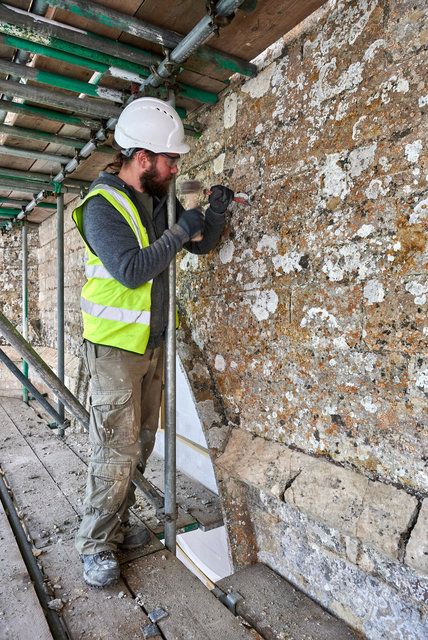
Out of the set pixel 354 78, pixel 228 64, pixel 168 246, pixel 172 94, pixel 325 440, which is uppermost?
pixel 228 64

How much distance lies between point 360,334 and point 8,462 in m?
2.78

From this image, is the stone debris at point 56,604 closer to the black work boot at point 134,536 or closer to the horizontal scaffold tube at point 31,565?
the horizontal scaffold tube at point 31,565

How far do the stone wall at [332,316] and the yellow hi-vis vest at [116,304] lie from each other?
536 millimetres

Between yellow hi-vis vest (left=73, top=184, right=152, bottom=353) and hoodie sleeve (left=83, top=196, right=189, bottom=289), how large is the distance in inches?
2.1

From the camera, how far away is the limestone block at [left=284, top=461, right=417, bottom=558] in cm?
139

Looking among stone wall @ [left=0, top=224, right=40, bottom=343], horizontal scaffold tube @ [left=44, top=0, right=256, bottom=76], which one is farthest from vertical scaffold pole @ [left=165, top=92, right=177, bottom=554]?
stone wall @ [left=0, top=224, right=40, bottom=343]

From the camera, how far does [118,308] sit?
1826 mm

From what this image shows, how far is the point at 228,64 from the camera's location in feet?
6.53

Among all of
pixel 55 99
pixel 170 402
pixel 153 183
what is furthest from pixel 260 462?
pixel 55 99

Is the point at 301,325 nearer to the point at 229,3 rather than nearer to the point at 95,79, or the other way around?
the point at 229,3

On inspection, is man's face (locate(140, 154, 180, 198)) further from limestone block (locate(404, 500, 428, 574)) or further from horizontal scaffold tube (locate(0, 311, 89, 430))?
limestone block (locate(404, 500, 428, 574))

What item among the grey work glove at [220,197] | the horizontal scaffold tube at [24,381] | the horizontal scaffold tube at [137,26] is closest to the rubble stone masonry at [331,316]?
the grey work glove at [220,197]

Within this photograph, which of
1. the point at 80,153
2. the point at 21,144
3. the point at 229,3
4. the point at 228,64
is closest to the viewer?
the point at 229,3

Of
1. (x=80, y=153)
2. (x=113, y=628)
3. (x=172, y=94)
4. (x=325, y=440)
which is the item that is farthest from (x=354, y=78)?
(x=113, y=628)
